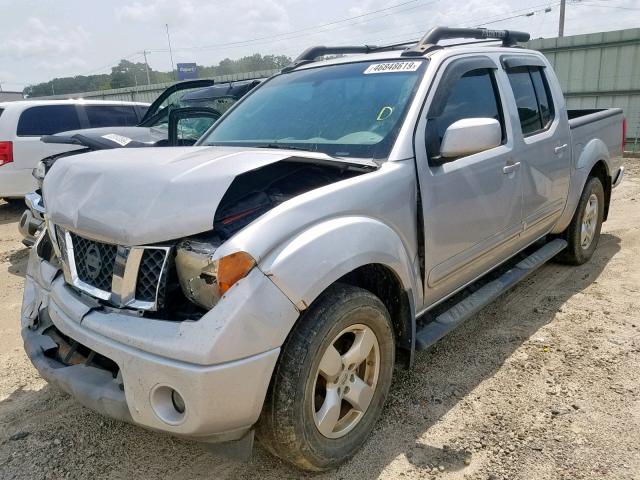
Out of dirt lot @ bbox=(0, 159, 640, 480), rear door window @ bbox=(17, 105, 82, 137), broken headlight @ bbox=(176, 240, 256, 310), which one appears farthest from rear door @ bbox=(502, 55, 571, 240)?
rear door window @ bbox=(17, 105, 82, 137)

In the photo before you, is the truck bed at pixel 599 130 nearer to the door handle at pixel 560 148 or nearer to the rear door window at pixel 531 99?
the door handle at pixel 560 148

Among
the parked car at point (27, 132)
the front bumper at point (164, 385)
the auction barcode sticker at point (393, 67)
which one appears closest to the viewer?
the front bumper at point (164, 385)

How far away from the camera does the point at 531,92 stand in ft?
13.0

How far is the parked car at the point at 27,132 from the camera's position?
7922 mm

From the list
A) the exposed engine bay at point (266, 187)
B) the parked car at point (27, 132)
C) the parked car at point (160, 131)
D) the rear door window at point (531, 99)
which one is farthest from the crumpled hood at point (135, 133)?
the rear door window at point (531, 99)

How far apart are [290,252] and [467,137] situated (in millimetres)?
1250

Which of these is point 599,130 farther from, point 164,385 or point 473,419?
point 164,385

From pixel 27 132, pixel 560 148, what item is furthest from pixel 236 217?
pixel 27 132

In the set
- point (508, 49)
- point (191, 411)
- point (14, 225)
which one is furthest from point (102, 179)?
point (14, 225)

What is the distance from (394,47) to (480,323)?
221 centimetres

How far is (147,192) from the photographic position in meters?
2.06

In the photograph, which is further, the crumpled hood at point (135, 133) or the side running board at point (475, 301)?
the crumpled hood at point (135, 133)

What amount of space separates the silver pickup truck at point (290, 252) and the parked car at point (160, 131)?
2008 mm

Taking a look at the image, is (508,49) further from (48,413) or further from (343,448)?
(48,413)
